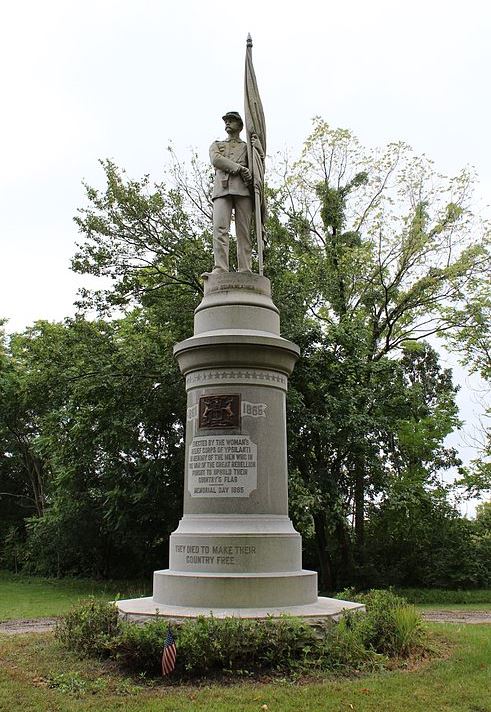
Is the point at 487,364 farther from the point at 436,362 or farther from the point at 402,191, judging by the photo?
the point at 436,362

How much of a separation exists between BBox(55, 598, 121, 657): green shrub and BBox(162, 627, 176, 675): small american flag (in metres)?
0.95

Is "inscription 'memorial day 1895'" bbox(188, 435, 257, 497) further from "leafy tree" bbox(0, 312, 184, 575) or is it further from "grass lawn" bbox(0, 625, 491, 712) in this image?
"leafy tree" bbox(0, 312, 184, 575)

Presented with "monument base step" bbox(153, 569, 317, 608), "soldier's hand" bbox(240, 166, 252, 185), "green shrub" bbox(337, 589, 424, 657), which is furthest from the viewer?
"soldier's hand" bbox(240, 166, 252, 185)

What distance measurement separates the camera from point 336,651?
722 centimetres

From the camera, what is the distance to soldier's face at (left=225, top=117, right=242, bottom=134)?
11062 mm

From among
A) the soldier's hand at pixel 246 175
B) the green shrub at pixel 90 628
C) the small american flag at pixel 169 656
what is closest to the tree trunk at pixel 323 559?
the soldier's hand at pixel 246 175

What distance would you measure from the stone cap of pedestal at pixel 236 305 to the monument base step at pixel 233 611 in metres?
3.89

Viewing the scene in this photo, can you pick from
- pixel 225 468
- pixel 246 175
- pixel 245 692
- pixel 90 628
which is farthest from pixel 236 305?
pixel 245 692

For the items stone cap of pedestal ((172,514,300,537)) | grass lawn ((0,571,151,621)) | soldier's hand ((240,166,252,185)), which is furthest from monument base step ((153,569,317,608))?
soldier's hand ((240,166,252,185))

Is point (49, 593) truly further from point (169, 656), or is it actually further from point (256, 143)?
point (169, 656)

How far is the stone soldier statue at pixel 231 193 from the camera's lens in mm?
10852

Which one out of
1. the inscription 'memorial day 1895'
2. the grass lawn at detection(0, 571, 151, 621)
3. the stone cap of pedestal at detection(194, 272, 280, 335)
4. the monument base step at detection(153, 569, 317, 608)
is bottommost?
the grass lawn at detection(0, 571, 151, 621)

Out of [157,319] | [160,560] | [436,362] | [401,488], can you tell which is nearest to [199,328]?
[157,319]

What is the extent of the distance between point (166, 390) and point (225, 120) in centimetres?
934
